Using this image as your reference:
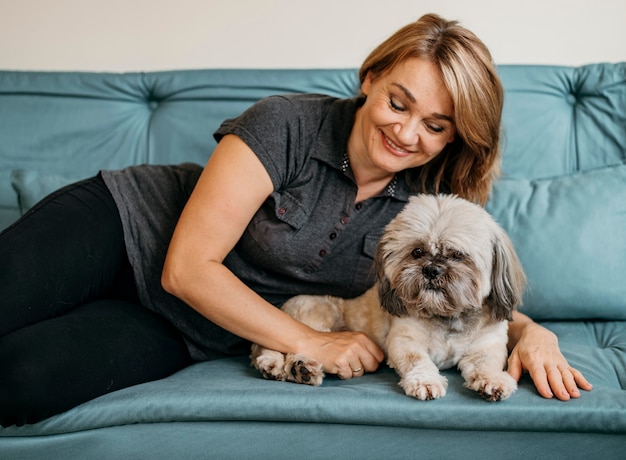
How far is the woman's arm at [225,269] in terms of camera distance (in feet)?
6.76

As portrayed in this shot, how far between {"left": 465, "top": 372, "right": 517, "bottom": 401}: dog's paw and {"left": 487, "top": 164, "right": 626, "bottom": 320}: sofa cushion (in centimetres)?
76

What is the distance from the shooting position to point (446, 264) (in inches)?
77.1

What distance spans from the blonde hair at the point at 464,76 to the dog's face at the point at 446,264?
28cm

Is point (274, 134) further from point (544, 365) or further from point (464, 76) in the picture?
point (544, 365)

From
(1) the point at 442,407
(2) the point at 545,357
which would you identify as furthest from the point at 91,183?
(2) the point at 545,357

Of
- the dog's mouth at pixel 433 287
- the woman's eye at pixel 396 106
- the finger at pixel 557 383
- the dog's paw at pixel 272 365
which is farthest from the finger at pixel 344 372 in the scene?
the woman's eye at pixel 396 106

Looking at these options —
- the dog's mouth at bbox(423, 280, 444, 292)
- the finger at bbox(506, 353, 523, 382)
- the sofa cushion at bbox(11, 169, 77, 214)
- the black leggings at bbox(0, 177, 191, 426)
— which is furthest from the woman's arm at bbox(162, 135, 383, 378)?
the sofa cushion at bbox(11, 169, 77, 214)

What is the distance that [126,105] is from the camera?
3.12 m

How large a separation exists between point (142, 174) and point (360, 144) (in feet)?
2.54

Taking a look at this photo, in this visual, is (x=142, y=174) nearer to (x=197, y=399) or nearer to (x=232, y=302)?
(x=232, y=302)

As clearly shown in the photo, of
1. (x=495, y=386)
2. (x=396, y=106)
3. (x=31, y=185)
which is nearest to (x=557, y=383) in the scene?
(x=495, y=386)

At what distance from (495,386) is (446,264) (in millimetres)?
375

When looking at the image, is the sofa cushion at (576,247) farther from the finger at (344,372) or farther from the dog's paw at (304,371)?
the dog's paw at (304,371)

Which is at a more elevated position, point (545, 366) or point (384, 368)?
point (545, 366)
